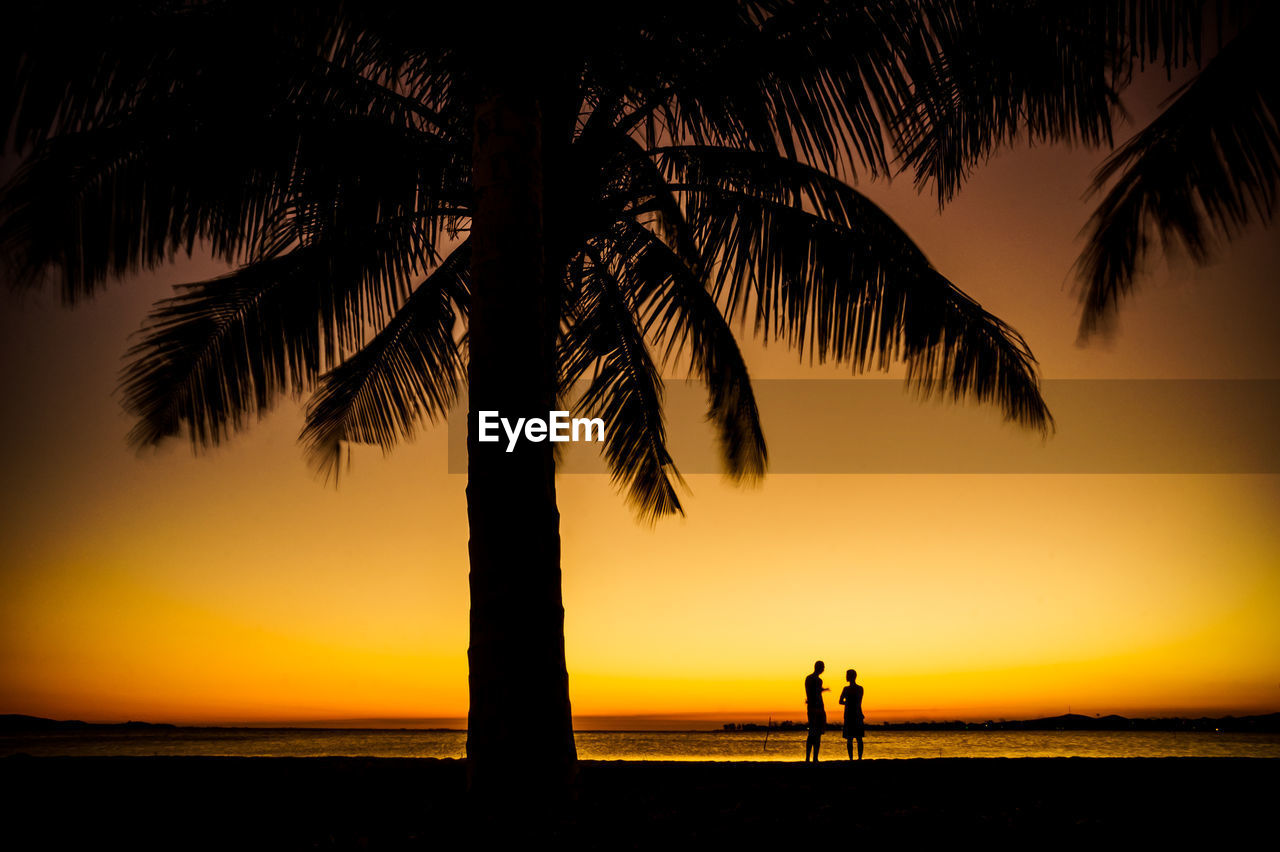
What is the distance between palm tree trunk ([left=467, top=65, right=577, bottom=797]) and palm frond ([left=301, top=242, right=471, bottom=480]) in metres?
3.41

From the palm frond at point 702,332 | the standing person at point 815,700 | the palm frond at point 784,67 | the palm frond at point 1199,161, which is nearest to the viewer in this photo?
the palm frond at point 1199,161

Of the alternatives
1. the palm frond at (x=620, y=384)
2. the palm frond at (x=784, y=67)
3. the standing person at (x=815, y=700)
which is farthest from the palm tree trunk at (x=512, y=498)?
the standing person at (x=815, y=700)

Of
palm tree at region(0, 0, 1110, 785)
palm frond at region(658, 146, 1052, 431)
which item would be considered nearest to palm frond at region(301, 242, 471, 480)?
palm tree at region(0, 0, 1110, 785)

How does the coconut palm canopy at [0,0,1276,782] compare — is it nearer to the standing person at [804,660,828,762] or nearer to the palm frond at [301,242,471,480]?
the palm frond at [301,242,471,480]

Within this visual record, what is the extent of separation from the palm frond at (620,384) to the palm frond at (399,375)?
3.47 ft

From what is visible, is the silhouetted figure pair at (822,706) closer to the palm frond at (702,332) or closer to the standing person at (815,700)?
the standing person at (815,700)

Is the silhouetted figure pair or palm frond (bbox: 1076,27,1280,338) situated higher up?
palm frond (bbox: 1076,27,1280,338)

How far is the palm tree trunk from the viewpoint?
3.85 metres

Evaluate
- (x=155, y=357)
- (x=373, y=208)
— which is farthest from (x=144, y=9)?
(x=155, y=357)

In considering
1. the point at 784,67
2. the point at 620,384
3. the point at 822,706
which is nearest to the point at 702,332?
the point at 620,384

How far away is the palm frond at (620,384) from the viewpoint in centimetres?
818

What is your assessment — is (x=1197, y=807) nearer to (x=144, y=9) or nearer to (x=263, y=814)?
(x=263, y=814)

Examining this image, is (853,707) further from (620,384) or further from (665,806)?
(665,806)

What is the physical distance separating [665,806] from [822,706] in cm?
551
